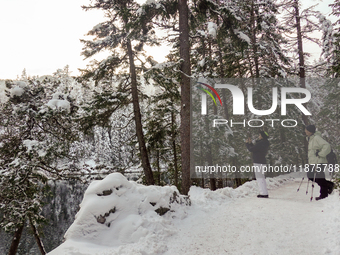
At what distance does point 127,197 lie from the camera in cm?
495

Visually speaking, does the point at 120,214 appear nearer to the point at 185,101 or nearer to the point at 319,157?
the point at 185,101

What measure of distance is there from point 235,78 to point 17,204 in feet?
47.5

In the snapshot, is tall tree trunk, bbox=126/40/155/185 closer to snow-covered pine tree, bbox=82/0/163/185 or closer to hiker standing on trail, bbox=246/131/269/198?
snow-covered pine tree, bbox=82/0/163/185

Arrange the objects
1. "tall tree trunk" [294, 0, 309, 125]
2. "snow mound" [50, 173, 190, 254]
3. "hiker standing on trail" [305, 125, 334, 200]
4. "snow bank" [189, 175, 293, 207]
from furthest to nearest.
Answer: "tall tree trunk" [294, 0, 309, 125]
"snow bank" [189, 175, 293, 207]
"hiker standing on trail" [305, 125, 334, 200]
"snow mound" [50, 173, 190, 254]

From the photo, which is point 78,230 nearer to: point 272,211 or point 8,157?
point 272,211

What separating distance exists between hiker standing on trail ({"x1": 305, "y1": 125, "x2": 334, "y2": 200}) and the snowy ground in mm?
664

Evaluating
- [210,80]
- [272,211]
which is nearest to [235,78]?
[210,80]

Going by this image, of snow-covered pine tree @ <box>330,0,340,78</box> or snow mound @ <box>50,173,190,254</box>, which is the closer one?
snow mound @ <box>50,173,190,254</box>

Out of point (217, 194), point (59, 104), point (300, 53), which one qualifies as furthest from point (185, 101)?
point (300, 53)

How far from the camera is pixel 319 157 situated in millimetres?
6684

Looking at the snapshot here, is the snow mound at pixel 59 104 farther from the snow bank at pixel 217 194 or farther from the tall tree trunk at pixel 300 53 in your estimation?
the tall tree trunk at pixel 300 53

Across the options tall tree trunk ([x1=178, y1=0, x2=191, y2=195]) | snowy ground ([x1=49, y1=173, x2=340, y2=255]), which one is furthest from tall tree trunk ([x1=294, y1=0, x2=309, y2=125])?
snowy ground ([x1=49, y1=173, x2=340, y2=255])

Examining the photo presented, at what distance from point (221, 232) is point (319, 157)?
4.08 meters

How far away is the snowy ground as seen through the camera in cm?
377
